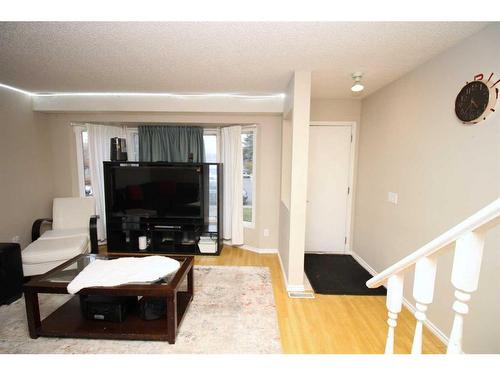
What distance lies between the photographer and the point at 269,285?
8.92ft

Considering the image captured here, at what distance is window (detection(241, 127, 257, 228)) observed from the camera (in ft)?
12.2

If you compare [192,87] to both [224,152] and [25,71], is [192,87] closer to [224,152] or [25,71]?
[224,152]

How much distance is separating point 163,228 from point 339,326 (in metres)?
2.61

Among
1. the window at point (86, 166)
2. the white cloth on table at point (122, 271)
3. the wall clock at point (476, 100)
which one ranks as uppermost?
the wall clock at point (476, 100)

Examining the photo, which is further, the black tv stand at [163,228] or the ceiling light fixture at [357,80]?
the black tv stand at [163,228]

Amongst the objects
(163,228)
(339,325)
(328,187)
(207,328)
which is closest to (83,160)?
(163,228)

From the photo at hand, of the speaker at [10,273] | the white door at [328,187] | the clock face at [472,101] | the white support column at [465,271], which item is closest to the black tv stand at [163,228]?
the speaker at [10,273]

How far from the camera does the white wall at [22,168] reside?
2.95 metres

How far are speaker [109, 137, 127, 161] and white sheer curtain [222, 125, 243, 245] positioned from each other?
60.5 inches

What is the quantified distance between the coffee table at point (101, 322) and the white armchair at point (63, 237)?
31.8 inches

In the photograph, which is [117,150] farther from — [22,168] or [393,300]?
[393,300]

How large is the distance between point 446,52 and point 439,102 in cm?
38

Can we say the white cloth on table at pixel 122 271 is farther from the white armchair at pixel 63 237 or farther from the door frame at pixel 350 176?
the door frame at pixel 350 176
